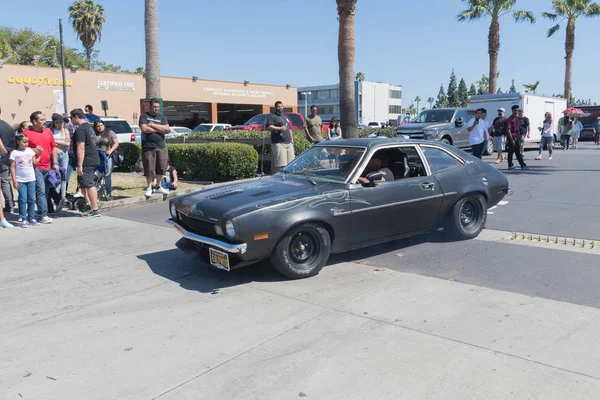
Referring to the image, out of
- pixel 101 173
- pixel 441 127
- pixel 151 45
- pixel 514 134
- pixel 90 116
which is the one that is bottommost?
pixel 101 173

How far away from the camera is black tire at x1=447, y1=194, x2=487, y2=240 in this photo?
6656 mm

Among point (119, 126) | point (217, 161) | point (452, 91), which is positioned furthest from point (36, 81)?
point (452, 91)

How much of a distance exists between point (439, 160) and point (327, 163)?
1.51 meters

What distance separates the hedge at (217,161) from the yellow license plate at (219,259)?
7.22m

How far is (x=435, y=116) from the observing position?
1883 centimetres

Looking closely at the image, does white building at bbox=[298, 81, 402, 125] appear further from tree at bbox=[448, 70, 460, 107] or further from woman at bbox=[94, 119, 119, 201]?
woman at bbox=[94, 119, 119, 201]

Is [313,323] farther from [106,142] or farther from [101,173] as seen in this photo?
[106,142]

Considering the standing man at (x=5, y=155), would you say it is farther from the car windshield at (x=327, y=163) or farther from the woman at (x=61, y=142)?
the car windshield at (x=327, y=163)

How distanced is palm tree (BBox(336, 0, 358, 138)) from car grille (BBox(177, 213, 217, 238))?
986 cm

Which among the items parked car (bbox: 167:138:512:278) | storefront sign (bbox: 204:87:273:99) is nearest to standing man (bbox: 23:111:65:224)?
parked car (bbox: 167:138:512:278)

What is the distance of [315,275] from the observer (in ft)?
18.1

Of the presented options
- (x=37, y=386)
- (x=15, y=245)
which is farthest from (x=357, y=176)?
(x=15, y=245)

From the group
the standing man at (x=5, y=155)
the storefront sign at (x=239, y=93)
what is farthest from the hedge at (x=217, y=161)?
the storefront sign at (x=239, y=93)

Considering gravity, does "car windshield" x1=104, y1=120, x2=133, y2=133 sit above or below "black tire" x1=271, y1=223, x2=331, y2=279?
above
